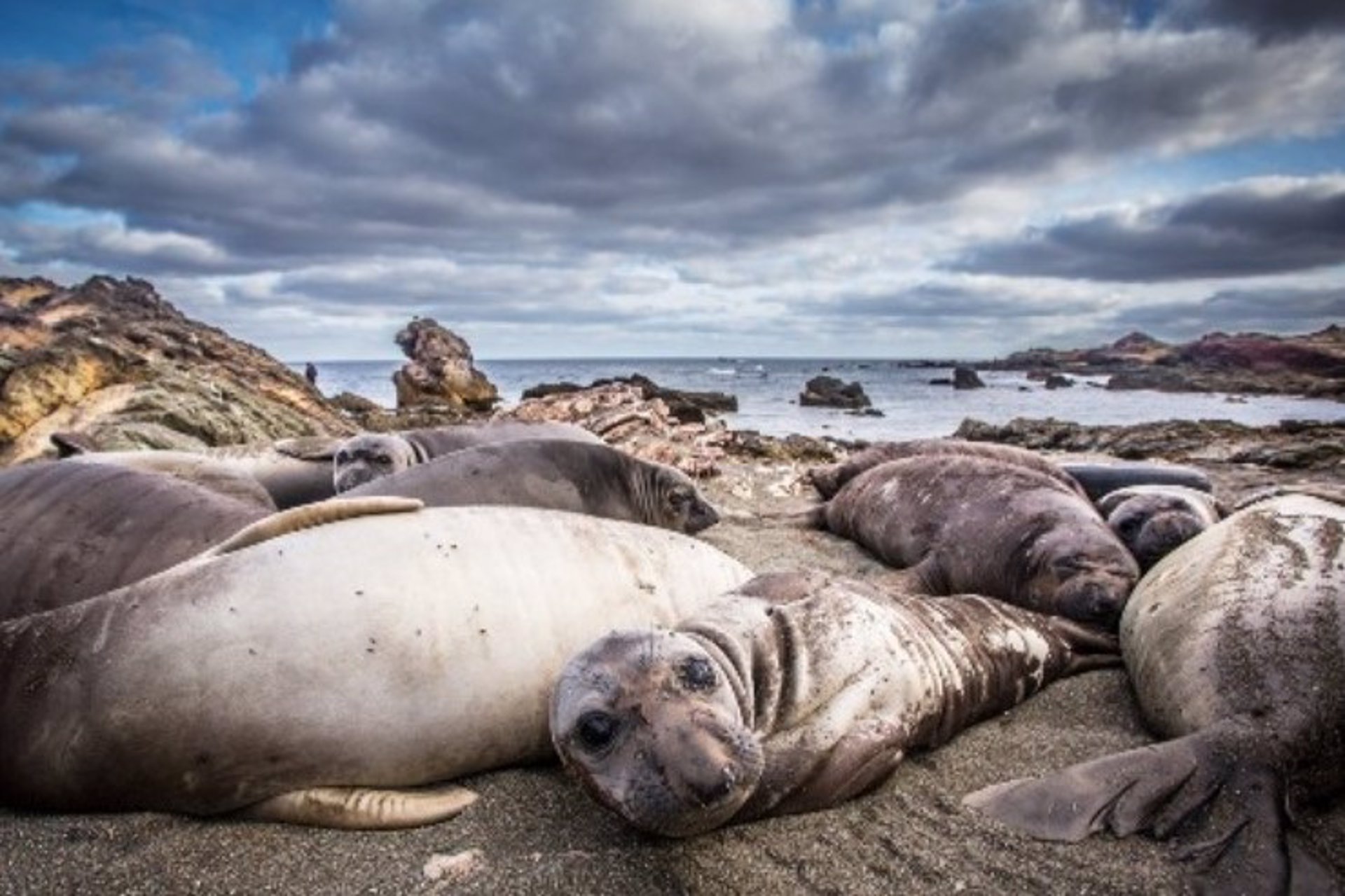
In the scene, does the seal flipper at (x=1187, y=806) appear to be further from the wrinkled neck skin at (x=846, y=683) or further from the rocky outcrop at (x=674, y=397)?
the rocky outcrop at (x=674, y=397)

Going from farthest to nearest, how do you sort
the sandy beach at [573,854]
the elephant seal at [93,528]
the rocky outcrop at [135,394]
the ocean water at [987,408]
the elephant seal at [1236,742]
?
the ocean water at [987,408] < the rocky outcrop at [135,394] < the elephant seal at [93,528] < the elephant seal at [1236,742] < the sandy beach at [573,854]

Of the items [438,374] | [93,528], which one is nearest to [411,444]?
[93,528]

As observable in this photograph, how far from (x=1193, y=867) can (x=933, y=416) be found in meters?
26.4

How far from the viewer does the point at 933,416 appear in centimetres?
2773

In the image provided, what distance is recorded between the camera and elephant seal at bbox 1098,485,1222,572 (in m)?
4.74

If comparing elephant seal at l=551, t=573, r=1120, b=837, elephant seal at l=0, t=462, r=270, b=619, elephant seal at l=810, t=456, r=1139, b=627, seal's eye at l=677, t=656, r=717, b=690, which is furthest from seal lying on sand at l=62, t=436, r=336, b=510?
elephant seal at l=810, t=456, r=1139, b=627

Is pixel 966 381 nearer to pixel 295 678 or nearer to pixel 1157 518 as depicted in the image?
pixel 1157 518

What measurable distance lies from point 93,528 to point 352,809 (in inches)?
73.0

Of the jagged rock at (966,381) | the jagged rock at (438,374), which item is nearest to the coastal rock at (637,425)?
the jagged rock at (438,374)

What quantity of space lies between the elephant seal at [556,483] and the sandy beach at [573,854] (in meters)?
2.41

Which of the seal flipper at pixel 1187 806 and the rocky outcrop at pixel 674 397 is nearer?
the seal flipper at pixel 1187 806

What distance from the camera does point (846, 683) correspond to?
293cm

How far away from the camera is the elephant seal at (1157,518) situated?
474cm

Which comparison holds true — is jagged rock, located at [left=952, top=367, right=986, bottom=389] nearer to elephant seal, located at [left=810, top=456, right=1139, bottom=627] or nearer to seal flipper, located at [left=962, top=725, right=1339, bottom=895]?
elephant seal, located at [left=810, top=456, right=1139, bottom=627]
